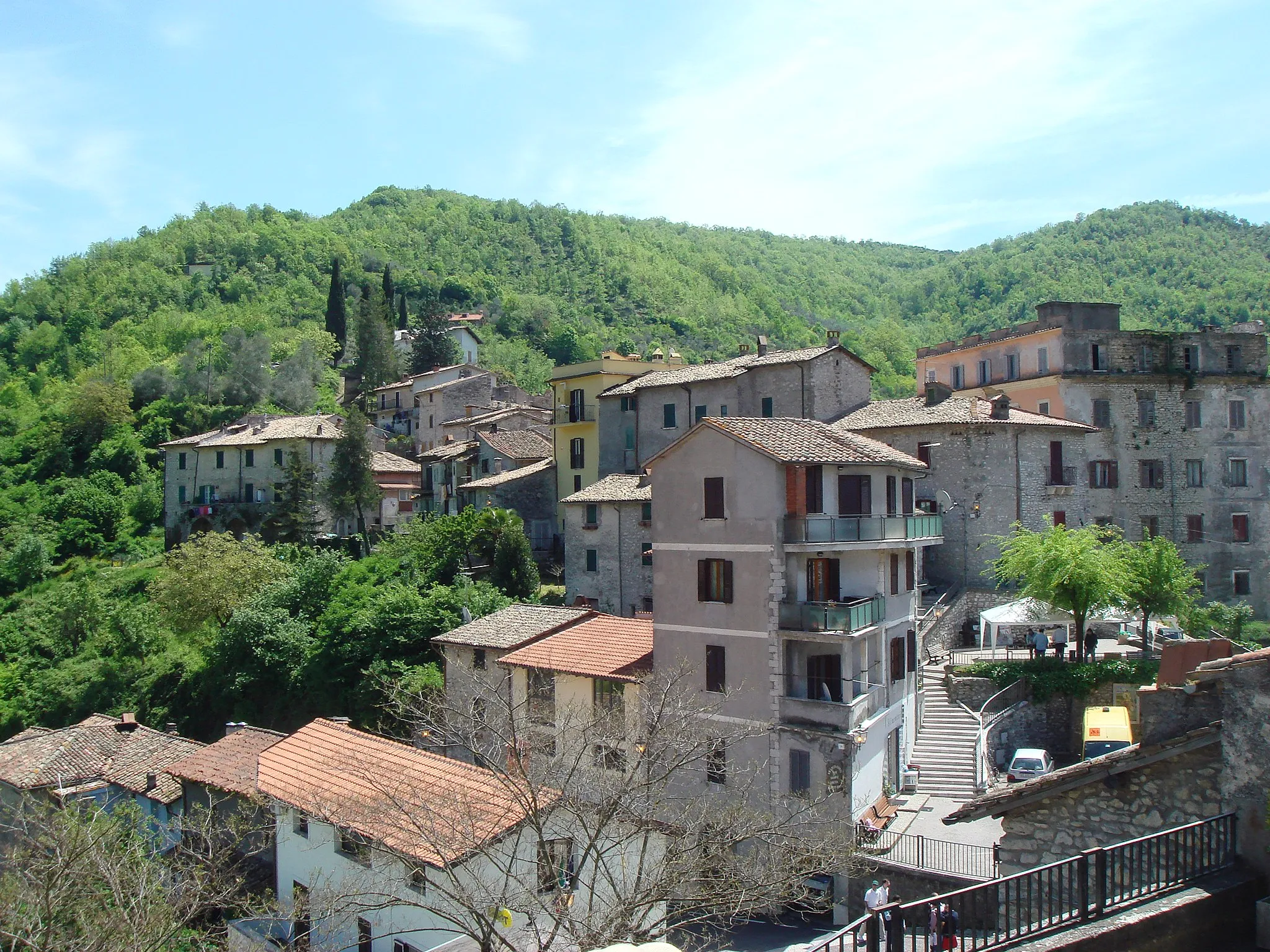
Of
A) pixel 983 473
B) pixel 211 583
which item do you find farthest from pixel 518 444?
pixel 983 473

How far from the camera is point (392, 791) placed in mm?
21188

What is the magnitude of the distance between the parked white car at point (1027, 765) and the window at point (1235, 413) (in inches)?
1014

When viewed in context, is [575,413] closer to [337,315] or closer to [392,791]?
[392,791]

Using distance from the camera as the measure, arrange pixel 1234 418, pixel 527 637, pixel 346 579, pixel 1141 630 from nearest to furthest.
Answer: pixel 527 637
pixel 1141 630
pixel 1234 418
pixel 346 579

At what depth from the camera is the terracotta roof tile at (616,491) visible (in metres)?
42.8

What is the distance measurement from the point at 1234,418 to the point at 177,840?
46513 mm

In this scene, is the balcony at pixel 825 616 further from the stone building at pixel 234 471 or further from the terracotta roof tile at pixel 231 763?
the stone building at pixel 234 471

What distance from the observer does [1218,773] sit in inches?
457

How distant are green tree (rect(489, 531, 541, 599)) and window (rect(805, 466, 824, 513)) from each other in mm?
19929

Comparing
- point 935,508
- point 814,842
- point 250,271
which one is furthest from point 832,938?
point 250,271

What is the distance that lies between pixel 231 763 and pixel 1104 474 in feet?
121

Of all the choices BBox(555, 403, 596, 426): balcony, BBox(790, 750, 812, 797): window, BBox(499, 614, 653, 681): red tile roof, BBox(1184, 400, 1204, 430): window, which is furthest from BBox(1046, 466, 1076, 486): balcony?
BBox(555, 403, 596, 426): balcony

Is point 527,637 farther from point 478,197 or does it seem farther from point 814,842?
point 478,197

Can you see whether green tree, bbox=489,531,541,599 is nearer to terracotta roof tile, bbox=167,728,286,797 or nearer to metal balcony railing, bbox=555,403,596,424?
metal balcony railing, bbox=555,403,596,424
